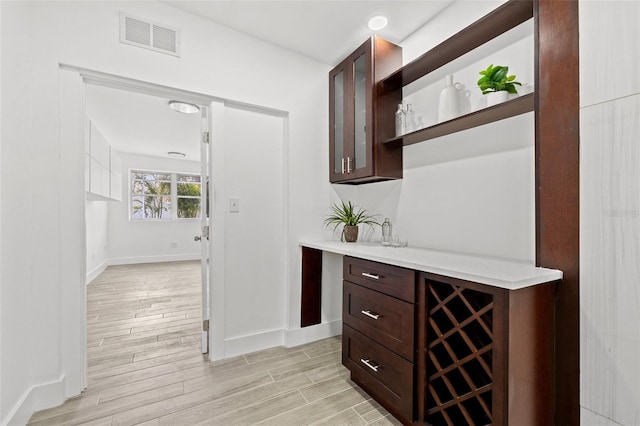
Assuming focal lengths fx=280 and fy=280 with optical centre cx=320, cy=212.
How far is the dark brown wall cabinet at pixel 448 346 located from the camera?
1.07m

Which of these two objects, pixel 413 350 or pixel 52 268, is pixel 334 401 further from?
pixel 52 268

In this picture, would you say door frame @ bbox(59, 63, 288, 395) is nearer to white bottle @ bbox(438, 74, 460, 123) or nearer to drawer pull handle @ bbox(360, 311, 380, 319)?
drawer pull handle @ bbox(360, 311, 380, 319)

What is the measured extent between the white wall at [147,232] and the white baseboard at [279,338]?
5.36 meters

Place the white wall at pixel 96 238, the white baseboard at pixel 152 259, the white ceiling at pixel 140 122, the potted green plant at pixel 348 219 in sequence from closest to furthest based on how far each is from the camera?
the potted green plant at pixel 348 219, the white ceiling at pixel 140 122, the white wall at pixel 96 238, the white baseboard at pixel 152 259

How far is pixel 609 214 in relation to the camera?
1.13 meters

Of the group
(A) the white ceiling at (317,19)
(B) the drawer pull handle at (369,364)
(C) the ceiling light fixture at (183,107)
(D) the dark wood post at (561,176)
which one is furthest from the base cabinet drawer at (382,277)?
(C) the ceiling light fixture at (183,107)

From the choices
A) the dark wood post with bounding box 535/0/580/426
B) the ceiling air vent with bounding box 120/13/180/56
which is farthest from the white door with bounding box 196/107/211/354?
the dark wood post with bounding box 535/0/580/426

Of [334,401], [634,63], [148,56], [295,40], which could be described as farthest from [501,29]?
[334,401]

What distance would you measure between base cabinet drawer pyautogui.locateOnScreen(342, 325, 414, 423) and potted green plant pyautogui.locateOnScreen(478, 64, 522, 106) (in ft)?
4.76

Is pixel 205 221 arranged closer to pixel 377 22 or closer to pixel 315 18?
pixel 315 18

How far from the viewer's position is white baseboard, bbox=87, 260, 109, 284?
452 cm

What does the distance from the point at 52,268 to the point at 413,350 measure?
2063 mm

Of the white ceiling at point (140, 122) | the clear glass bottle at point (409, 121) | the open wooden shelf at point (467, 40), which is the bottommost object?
the clear glass bottle at point (409, 121)

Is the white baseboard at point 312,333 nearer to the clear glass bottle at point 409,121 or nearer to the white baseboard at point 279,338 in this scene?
the white baseboard at point 279,338
